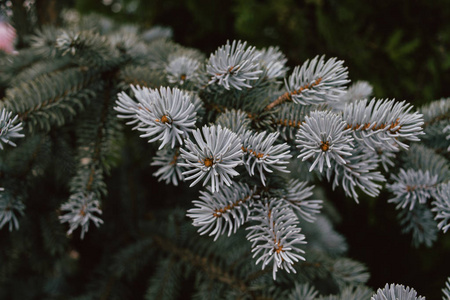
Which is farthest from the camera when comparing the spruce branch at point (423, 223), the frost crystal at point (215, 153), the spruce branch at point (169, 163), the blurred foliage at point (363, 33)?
the blurred foliage at point (363, 33)

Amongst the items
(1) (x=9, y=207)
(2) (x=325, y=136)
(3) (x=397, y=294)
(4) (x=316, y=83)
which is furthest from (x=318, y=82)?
(1) (x=9, y=207)

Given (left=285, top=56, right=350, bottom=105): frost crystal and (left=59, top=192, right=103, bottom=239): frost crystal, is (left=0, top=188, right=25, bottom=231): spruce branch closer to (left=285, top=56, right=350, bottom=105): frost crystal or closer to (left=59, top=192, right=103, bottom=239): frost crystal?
(left=59, top=192, right=103, bottom=239): frost crystal

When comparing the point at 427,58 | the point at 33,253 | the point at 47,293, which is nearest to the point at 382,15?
the point at 427,58

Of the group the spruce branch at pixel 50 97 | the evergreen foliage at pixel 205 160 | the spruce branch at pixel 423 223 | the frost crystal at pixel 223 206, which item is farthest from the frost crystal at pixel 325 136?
the spruce branch at pixel 50 97

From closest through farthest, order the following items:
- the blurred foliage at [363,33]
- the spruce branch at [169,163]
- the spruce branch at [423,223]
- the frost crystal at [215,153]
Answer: the frost crystal at [215,153] < the spruce branch at [169,163] < the spruce branch at [423,223] < the blurred foliage at [363,33]

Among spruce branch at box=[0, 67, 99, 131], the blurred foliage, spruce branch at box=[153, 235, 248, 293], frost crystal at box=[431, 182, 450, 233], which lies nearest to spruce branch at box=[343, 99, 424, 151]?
frost crystal at box=[431, 182, 450, 233]

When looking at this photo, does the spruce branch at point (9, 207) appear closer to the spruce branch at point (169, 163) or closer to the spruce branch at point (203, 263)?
the spruce branch at point (169, 163)

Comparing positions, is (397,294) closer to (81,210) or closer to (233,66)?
(233,66)
